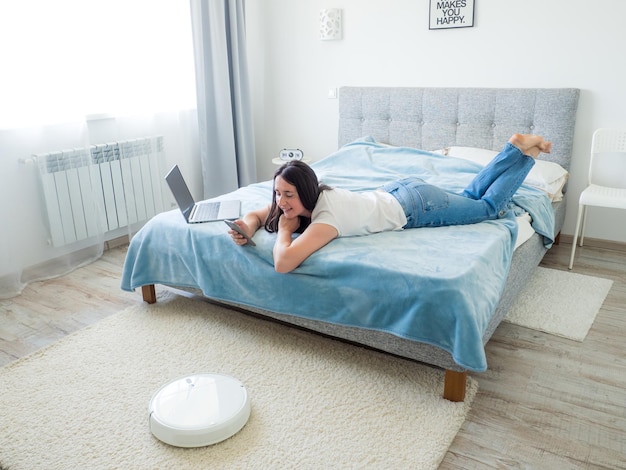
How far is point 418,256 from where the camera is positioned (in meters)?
2.19

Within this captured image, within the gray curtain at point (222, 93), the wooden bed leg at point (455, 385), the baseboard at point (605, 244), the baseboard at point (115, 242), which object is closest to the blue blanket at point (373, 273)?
the wooden bed leg at point (455, 385)

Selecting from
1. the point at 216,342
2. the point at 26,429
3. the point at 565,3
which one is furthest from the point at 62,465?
the point at 565,3

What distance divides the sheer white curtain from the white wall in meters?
Answer: 0.96

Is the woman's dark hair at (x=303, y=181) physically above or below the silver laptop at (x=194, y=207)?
above

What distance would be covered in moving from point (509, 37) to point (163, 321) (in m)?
2.95

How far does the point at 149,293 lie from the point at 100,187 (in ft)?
3.57

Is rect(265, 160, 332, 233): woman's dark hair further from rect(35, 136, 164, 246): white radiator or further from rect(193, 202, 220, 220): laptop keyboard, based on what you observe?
rect(35, 136, 164, 246): white radiator

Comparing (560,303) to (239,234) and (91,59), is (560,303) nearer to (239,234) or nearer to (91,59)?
(239,234)

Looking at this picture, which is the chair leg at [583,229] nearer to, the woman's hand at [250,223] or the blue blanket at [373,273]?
the blue blanket at [373,273]

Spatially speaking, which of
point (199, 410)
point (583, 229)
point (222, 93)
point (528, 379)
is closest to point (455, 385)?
point (528, 379)

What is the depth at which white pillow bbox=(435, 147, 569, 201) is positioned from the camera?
3250 mm

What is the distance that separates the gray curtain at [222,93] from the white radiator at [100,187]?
484 millimetres

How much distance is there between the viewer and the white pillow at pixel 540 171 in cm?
325

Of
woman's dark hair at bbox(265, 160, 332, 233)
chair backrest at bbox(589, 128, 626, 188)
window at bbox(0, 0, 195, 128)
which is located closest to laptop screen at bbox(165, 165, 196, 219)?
woman's dark hair at bbox(265, 160, 332, 233)
